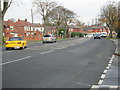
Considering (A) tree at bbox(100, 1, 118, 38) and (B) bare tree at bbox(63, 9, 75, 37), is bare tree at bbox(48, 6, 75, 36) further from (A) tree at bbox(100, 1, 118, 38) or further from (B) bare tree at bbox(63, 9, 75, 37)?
(A) tree at bbox(100, 1, 118, 38)

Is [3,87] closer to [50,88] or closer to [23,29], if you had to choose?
[50,88]

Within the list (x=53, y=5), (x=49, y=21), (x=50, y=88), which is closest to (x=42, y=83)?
(x=50, y=88)

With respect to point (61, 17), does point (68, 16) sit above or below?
above

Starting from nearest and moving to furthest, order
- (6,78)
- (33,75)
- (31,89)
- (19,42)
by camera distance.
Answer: (31,89), (6,78), (33,75), (19,42)

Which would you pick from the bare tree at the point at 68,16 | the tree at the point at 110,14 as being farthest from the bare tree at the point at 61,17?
the tree at the point at 110,14

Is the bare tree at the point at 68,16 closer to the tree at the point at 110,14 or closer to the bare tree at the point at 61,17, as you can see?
the bare tree at the point at 61,17

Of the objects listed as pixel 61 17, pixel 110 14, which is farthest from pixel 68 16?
pixel 110 14

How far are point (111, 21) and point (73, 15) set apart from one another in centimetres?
1750

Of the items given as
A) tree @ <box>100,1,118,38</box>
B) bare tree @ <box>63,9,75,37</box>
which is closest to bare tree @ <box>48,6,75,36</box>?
bare tree @ <box>63,9,75,37</box>

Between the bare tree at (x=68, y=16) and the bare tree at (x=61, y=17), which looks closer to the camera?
the bare tree at (x=61, y=17)

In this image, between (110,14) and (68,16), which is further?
(68,16)

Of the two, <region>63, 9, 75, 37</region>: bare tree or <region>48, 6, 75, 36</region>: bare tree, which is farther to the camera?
<region>63, 9, 75, 37</region>: bare tree

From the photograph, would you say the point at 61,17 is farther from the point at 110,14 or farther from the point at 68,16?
the point at 110,14

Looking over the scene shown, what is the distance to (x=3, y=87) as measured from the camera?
22.1 feet
